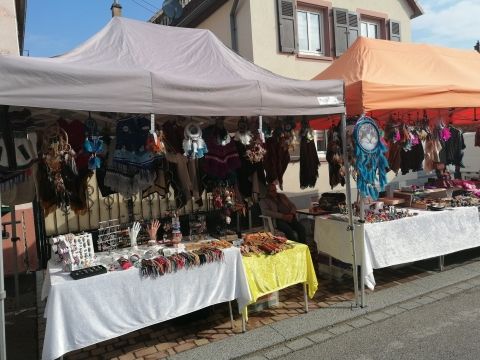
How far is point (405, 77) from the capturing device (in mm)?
4984

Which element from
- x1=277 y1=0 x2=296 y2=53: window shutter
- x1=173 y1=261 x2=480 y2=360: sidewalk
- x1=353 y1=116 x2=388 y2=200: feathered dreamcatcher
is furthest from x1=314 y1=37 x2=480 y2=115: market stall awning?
x1=277 y1=0 x2=296 y2=53: window shutter

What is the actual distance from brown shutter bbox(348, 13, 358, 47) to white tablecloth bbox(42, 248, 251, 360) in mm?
8086

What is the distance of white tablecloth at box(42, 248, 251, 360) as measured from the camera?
9.44 ft

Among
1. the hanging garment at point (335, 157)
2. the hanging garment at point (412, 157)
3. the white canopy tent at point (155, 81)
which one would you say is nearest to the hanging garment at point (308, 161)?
the hanging garment at point (335, 157)

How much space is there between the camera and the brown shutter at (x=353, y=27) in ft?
32.3

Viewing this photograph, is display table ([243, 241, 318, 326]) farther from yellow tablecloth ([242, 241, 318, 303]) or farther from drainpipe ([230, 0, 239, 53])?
drainpipe ([230, 0, 239, 53])

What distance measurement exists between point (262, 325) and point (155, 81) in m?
2.52

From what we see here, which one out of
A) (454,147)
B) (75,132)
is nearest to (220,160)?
(75,132)

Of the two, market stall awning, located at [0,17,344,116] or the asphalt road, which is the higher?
market stall awning, located at [0,17,344,116]

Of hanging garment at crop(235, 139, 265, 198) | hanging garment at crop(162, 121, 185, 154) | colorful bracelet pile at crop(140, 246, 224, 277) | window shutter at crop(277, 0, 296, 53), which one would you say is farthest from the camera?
window shutter at crop(277, 0, 296, 53)

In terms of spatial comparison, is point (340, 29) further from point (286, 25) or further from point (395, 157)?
point (395, 157)

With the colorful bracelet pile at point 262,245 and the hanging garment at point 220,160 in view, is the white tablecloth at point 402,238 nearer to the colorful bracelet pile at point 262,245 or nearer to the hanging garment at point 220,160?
the colorful bracelet pile at point 262,245

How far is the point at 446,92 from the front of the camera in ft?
16.0

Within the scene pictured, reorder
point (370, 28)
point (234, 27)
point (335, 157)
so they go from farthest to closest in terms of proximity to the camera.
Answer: point (370, 28)
point (234, 27)
point (335, 157)
